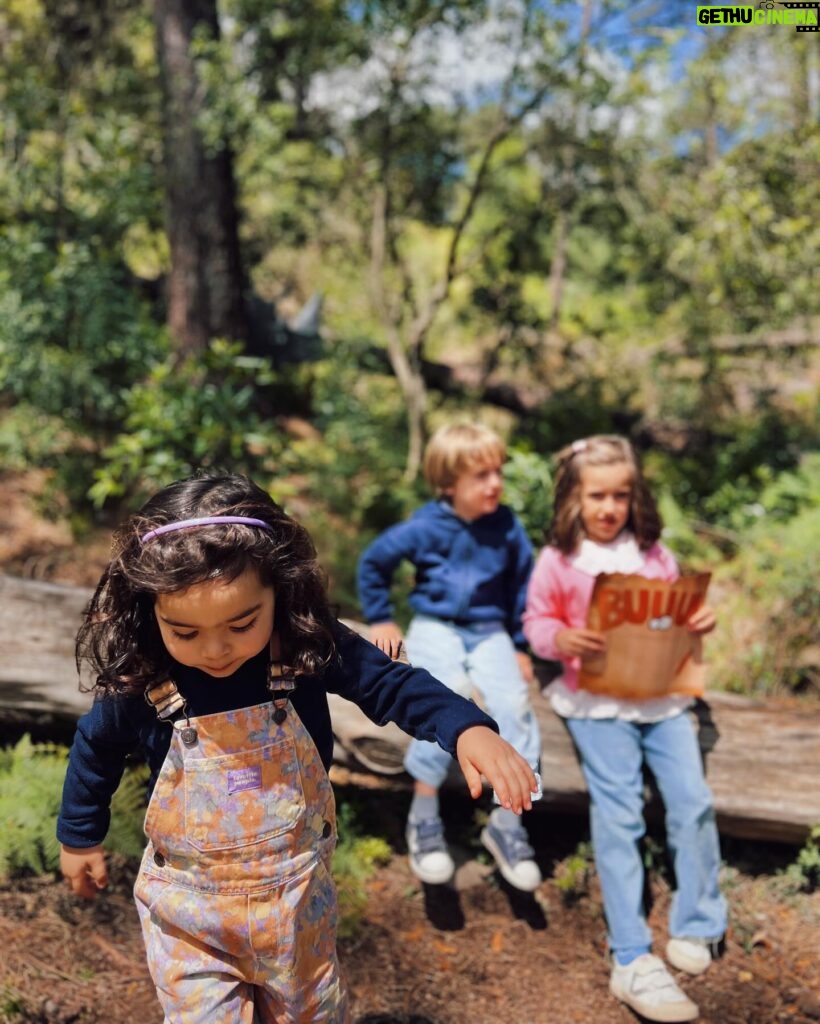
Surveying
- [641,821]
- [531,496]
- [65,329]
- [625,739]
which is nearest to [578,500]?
[625,739]

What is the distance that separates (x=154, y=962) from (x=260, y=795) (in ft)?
1.54

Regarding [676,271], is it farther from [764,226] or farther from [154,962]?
[154,962]

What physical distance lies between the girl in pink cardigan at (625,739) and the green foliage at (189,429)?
1994mm

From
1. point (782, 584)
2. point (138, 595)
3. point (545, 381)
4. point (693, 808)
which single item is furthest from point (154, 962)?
point (545, 381)

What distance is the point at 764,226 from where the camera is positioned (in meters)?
5.64

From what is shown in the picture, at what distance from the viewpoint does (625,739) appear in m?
3.15

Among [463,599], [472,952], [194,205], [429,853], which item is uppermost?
[194,205]

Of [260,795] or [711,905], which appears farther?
[711,905]

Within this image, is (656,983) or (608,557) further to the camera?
(608,557)

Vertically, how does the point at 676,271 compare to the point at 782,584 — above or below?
above

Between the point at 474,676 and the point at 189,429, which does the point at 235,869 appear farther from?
the point at 189,429

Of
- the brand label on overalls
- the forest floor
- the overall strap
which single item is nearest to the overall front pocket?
the brand label on overalls

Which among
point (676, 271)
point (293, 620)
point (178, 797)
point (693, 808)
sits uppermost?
point (676, 271)

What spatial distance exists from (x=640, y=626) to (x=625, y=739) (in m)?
0.43
